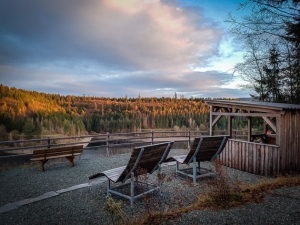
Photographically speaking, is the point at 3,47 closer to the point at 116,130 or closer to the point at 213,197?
the point at 213,197

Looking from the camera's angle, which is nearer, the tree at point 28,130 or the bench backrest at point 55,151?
the bench backrest at point 55,151

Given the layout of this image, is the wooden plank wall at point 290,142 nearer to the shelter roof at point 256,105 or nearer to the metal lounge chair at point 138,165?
the shelter roof at point 256,105

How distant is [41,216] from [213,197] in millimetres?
3106

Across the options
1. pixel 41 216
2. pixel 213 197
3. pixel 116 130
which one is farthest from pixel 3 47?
pixel 116 130

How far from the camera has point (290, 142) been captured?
7094 millimetres

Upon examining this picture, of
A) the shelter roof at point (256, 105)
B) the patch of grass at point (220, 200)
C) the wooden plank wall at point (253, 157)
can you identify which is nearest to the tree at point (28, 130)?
the shelter roof at point (256, 105)

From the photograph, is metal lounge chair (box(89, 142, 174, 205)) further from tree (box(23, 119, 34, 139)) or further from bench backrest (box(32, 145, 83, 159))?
tree (box(23, 119, 34, 139))

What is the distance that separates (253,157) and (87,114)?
52644 millimetres

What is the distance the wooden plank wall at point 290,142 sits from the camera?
694 centimetres

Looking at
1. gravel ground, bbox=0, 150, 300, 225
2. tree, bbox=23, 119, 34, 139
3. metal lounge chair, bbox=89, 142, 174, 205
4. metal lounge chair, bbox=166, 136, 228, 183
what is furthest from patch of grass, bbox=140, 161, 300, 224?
tree, bbox=23, 119, 34, 139

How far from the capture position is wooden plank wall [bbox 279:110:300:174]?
6936mm

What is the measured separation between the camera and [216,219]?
3.11m

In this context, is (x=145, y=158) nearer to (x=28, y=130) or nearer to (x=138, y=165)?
(x=138, y=165)

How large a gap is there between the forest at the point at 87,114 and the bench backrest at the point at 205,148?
3954 cm
